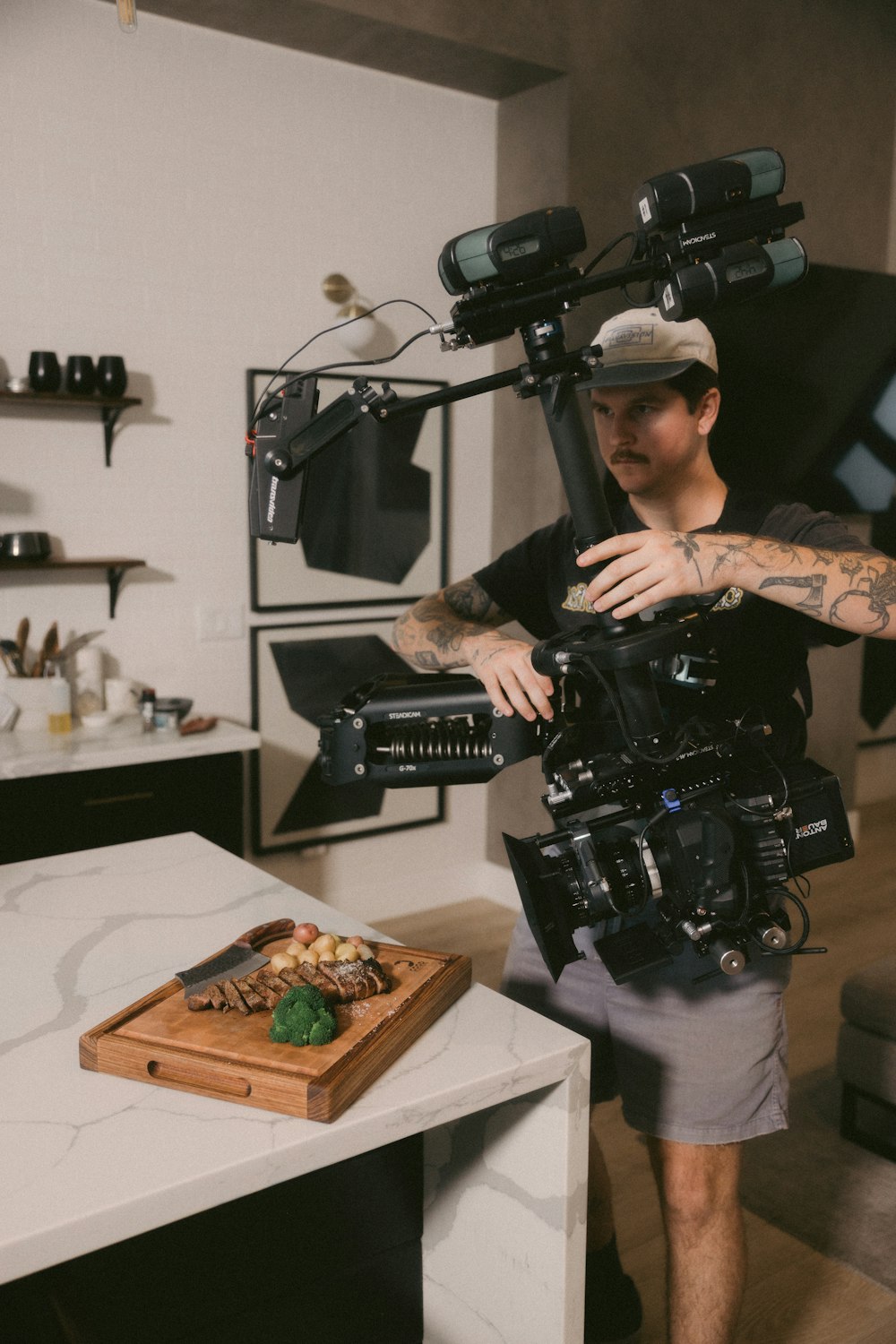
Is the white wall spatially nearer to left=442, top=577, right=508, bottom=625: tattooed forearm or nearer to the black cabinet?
the black cabinet

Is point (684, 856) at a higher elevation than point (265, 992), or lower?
higher

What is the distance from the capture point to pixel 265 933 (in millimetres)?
1373

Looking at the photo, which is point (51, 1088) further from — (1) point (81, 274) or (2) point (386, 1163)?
(1) point (81, 274)

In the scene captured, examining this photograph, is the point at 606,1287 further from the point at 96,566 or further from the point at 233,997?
the point at 96,566

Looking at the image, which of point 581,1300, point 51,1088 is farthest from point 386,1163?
point 51,1088

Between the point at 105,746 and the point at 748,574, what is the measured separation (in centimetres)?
204

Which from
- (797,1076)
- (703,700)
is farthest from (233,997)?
(797,1076)

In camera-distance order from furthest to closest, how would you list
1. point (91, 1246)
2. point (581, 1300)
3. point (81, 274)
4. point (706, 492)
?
point (81, 274), point (706, 492), point (581, 1300), point (91, 1246)

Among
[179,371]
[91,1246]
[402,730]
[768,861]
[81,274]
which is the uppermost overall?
[81,274]

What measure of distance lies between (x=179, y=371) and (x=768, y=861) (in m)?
2.60

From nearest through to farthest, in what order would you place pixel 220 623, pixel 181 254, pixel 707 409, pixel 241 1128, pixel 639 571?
pixel 241 1128
pixel 639 571
pixel 707 409
pixel 181 254
pixel 220 623

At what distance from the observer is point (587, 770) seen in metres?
1.20

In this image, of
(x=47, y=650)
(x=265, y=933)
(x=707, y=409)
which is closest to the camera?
(x=265, y=933)

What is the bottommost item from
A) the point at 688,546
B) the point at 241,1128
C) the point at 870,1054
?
the point at 870,1054
